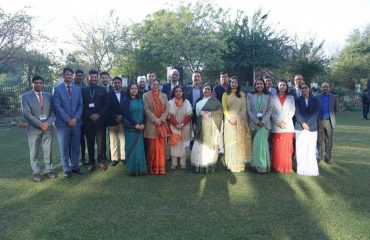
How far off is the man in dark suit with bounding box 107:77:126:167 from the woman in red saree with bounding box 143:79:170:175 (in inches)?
23.5

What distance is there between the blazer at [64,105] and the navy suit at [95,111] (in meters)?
0.25

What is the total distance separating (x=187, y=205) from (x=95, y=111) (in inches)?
108

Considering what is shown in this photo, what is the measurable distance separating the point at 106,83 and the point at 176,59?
1769 centimetres

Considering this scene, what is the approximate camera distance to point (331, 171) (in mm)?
6363

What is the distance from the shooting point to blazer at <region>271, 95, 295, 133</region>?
6215 mm

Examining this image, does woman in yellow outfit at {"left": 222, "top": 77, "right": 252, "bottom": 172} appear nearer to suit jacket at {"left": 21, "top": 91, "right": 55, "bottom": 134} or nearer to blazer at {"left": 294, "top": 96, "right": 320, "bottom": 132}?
blazer at {"left": 294, "top": 96, "right": 320, "bottom": 132}

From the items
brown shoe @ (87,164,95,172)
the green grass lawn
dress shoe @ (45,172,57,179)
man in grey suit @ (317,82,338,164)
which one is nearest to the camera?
the green grass lawn

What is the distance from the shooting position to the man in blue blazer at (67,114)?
5789mm

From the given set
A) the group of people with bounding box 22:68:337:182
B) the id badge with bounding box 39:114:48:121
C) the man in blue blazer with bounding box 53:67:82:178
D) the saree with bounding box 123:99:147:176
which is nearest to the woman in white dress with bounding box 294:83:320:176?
the group of people with bounding box 22:68:337:182

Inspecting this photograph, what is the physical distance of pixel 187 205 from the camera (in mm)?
4531

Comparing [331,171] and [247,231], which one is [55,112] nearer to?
[247,231]

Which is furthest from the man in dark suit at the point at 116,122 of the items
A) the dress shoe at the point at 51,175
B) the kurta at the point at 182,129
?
the dress shoe at the point at 51,175

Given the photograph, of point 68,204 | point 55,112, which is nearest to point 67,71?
point 55,112

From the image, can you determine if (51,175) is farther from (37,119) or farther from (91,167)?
(37,119)
